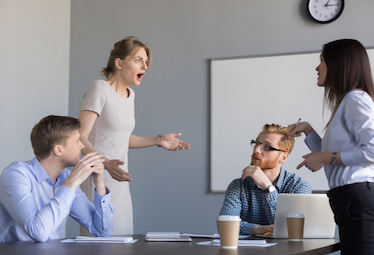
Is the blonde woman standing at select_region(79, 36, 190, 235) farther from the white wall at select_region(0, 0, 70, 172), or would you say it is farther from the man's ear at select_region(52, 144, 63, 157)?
the white wall at select_region(0, 0, 70, 172)

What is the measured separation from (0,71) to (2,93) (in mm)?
170

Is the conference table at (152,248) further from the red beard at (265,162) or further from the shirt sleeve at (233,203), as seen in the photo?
the red beard at (265,162)

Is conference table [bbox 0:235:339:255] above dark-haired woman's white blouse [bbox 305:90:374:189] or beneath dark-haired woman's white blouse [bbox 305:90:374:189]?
beneath

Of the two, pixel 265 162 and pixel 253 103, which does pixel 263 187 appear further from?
pixel 253 103

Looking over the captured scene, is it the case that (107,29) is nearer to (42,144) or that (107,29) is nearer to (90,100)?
(90,100)

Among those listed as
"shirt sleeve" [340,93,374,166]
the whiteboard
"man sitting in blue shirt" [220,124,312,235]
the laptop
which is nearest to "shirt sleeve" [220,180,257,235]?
"man sitting in blue shirt" [220,124,312,235]

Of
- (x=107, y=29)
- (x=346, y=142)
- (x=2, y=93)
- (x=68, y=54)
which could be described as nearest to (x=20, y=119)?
(x=2, y=93)

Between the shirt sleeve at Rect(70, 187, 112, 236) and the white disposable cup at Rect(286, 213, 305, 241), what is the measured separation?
2.54ft

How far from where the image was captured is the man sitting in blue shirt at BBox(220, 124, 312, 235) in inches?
79.1

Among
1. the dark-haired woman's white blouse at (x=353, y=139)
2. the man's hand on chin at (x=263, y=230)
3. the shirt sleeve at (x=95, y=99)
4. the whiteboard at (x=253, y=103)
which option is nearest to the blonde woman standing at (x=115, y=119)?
the shirt sleeve at (x=95, y=99)

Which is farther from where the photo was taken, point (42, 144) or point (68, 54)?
point (68, 54)

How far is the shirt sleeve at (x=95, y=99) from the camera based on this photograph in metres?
2.24

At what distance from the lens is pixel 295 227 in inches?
58.4

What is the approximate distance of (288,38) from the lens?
11.4 ft
